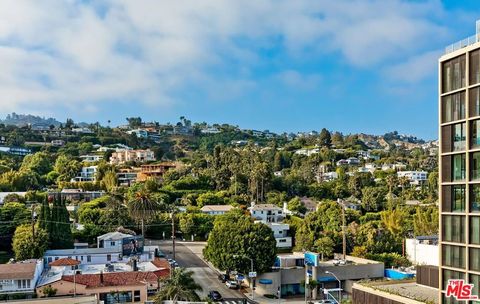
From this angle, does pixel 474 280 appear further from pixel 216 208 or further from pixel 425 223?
pixel 216 208

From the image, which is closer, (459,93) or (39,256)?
(459,93)

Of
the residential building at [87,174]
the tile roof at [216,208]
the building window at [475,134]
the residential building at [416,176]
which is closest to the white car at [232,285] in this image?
the building window at [475,134]

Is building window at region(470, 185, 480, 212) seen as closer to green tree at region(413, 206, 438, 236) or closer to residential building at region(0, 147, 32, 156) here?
green tree at region(413, 206, 438, 236)

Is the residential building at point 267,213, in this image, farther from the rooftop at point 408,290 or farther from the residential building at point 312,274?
the rooftop at point 408,290

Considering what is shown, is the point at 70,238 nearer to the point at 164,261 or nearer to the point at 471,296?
the point at 164,261

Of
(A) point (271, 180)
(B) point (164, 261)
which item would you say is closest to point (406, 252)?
(B) point (164, 261)

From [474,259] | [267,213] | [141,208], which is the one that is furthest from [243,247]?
[267,213]
